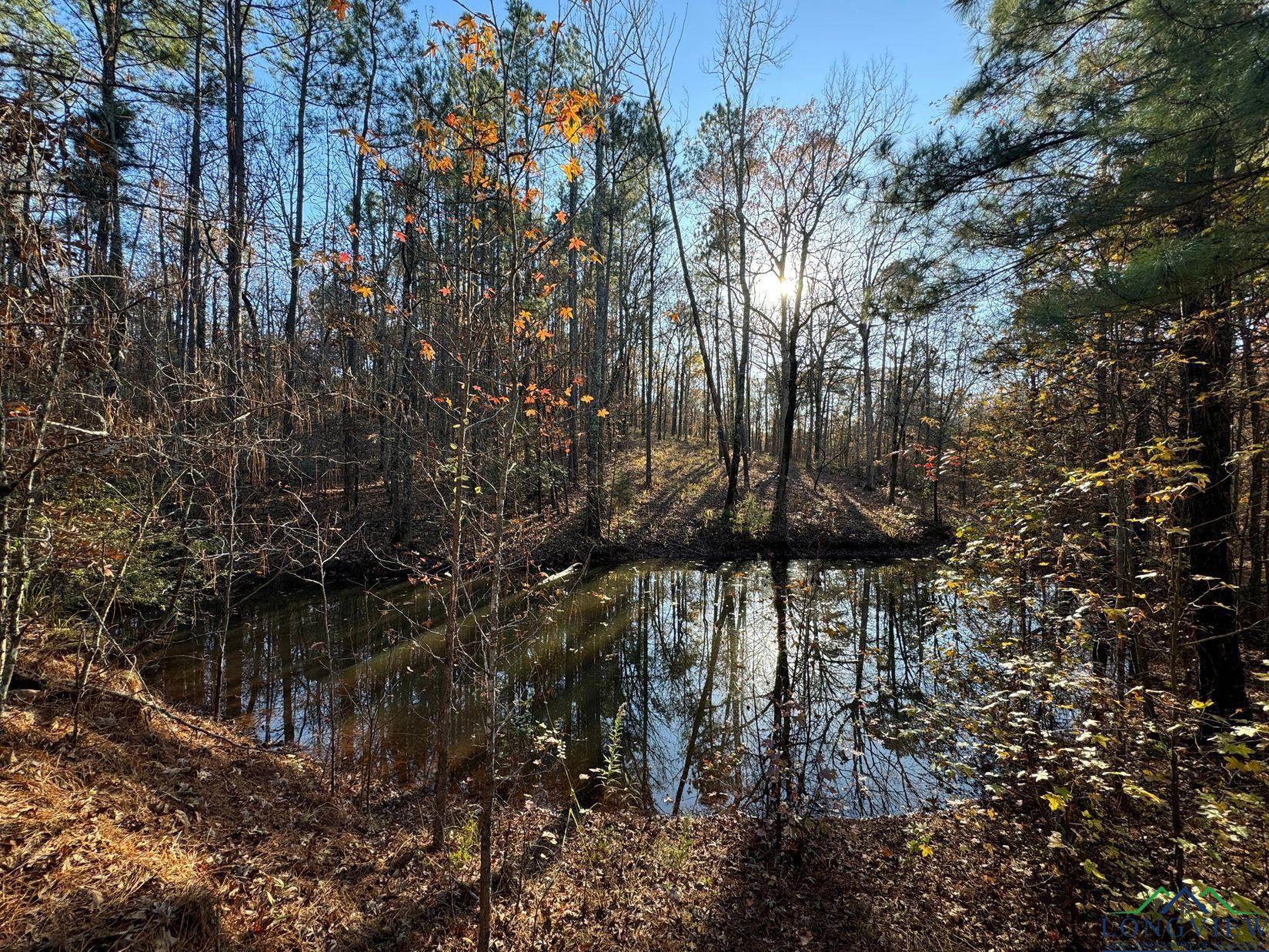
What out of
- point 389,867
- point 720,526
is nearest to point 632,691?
point 389,867

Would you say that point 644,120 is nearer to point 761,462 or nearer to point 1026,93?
point 1026,93

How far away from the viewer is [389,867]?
354 centimetres

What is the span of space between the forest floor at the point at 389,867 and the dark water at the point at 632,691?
63 centimetres

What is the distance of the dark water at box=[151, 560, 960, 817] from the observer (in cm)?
514

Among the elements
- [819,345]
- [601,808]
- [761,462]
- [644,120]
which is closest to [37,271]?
[601,808]

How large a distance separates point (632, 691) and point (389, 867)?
157 inches

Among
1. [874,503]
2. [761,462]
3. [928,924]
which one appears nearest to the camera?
[928,924]

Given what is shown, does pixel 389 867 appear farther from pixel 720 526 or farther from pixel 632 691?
pixel 720 526

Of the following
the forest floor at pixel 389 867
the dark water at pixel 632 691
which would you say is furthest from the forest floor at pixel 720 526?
the forest floor at pixel 389 867

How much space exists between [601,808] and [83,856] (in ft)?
12.1

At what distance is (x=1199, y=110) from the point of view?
8.48ft

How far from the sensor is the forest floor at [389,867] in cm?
242

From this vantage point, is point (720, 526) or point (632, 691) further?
point (720, 526)

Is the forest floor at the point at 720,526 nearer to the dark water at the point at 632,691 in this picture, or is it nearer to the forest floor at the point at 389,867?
the dark water at the point at 632,691
